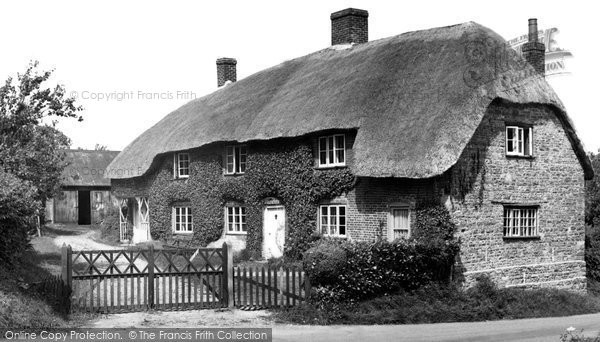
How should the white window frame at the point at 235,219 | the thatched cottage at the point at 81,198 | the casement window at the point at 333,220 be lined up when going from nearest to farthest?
1. the casement window at the point at 333,220
2. the white window frame at the point at 235,219
3. the thatched cottage at the point at 81,198

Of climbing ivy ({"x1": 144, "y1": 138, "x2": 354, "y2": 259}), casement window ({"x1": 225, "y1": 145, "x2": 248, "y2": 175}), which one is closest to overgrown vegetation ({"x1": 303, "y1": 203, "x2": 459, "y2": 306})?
climbing ivy ({"x1": 144, "y1": 138, "x2": 354, "y2": 259})

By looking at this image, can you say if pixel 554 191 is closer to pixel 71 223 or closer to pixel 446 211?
pixel 446 211

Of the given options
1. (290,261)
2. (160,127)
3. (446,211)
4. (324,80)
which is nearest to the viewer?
(446,211)

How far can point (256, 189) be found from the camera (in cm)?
2494

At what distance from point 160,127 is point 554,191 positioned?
19484 millimetres

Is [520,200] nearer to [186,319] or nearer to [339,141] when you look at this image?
[339,141]

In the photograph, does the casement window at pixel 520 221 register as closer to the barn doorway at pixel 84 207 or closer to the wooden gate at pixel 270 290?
the wooden gate at pixel 270 290

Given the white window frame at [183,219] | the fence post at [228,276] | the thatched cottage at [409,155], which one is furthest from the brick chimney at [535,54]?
the white window frame at [183,219]

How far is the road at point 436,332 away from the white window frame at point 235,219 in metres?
11.8

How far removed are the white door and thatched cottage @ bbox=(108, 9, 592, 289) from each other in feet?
0.16

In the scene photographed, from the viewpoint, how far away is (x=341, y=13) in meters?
27.5

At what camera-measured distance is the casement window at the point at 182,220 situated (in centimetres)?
2953

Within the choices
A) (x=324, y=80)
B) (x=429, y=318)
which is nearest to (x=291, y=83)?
(x=324, y=80)

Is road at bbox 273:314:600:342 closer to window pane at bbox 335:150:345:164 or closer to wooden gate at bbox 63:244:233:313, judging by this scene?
wooden gate at bbox 63:244:233:313
